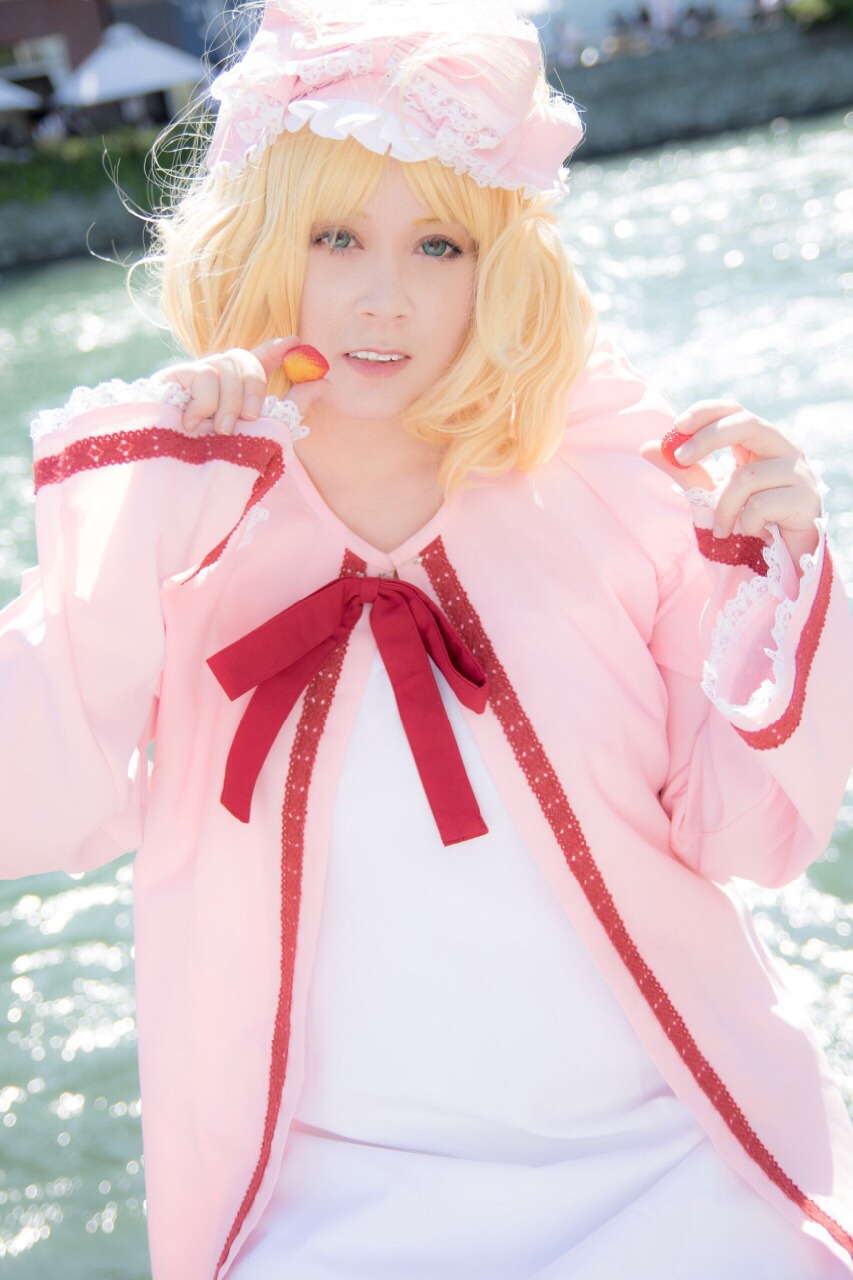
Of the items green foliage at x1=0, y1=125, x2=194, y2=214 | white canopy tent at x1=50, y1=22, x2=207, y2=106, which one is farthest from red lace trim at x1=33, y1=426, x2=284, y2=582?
white canopy tent at x1=50, y1=22, x2=207, y2=106

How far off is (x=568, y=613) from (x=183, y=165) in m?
0.95

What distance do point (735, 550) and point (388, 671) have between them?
1.29 feet

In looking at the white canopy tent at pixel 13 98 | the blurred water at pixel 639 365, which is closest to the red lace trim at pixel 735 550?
the blurred water at pixel 639 365

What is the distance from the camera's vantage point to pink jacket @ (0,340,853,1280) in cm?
136

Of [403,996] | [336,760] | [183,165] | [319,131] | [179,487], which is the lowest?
[403,996]

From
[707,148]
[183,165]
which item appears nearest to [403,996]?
[183,165]

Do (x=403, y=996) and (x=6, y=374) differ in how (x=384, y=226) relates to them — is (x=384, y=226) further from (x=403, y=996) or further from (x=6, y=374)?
(x=6, y=374)

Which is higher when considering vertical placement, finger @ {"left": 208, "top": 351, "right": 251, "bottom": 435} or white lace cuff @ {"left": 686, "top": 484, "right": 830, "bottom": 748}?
finger @ {"left": 208, "top": 351, "right": 251, "bottom": 435}

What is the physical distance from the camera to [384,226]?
1.47m

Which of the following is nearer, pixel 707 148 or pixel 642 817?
pixel 642 817

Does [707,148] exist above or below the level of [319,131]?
below

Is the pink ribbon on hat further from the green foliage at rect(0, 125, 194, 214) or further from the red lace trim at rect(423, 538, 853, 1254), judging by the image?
the green foliage at rect(0, 125, 194, 214)

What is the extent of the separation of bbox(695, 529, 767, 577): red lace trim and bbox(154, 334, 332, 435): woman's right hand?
49 cm

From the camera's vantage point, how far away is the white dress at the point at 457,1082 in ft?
4.49
